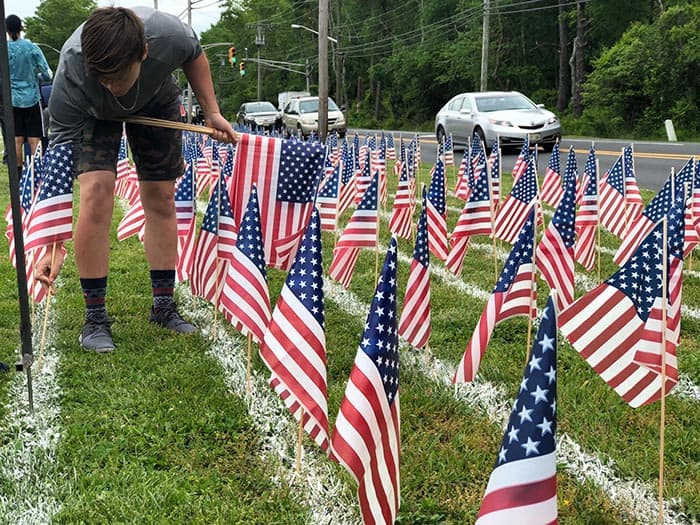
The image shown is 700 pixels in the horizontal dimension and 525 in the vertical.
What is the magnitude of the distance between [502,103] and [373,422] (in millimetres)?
17541

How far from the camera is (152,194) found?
4262 millimetres

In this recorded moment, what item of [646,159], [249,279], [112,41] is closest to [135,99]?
[112,41]

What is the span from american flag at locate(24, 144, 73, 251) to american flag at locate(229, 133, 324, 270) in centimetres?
101

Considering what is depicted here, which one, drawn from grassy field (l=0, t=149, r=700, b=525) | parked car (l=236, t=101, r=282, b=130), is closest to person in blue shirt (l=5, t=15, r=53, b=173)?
grassy field (l=0, t=149, r=700, b=525)

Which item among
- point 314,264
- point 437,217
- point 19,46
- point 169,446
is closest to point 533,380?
point 314,264

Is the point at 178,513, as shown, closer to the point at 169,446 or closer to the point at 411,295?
the point at 169,446

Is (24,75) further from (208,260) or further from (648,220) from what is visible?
(648,220)

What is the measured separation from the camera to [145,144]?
13.7 feet

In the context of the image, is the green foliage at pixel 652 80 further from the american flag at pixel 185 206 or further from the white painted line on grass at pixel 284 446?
the white painted line on grass at pixel 284 446

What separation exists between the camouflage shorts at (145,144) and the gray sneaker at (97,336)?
82cm

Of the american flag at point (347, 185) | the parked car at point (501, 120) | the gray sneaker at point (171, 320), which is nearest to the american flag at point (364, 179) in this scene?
the american flag at point (347, 185)

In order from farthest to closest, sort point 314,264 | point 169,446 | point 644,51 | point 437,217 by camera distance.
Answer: point 644,51 < point 437,217 < point 169,446 < point 314,264

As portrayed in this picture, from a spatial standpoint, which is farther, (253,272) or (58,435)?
(253,272)

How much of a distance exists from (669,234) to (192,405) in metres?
2.13
